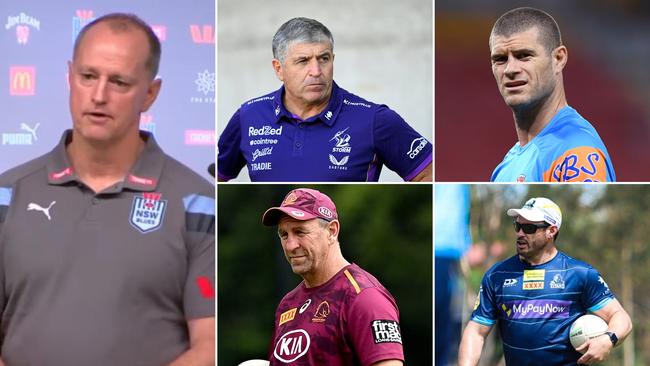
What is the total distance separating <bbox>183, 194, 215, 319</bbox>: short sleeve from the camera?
18.4 ft

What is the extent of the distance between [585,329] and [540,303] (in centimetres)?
26

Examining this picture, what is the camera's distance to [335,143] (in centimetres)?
558

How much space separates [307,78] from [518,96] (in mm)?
1068

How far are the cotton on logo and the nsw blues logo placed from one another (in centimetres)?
107

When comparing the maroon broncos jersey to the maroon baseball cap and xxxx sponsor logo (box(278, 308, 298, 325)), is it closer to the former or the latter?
xxxx sponsor logo (box(278, 308, 298, 325))

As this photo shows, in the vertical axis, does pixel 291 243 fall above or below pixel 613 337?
above

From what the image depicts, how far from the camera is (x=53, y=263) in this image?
549cm

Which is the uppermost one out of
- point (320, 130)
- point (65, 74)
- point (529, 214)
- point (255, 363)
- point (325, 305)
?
point (65, 74)

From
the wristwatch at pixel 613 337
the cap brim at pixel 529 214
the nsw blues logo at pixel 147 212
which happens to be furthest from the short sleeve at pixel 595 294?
the nsw blues logo at pixel 147 212

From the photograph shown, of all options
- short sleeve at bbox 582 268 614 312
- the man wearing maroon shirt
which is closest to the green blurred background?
the man wearing maroon shirt

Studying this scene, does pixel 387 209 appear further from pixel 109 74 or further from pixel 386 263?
pixel 109 74

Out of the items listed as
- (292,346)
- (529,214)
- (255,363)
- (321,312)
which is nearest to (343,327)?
(321,312)

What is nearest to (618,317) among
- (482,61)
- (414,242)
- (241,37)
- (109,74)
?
(414,242)

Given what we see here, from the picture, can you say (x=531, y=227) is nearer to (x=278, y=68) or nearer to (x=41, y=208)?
(x=278, y=68)
